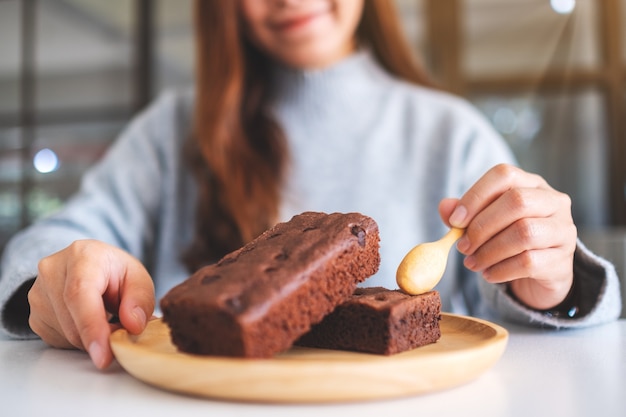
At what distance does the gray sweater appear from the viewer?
1301 mm

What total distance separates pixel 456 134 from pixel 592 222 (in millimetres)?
1803

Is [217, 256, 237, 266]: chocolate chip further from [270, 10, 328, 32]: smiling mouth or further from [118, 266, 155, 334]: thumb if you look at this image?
[270, 10, 328, 32]: smiling mouth

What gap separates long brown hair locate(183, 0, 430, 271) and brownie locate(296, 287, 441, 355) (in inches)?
24.9

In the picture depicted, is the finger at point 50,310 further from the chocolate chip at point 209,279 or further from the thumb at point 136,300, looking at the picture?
the chocolate chip at point 209,279

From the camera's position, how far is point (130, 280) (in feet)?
2.29

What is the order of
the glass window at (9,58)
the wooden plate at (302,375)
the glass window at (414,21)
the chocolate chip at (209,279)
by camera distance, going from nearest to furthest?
the wooden plate at (302,375) → the chocolate chip at (209,279) → the glass window at (414,21) → the glass window at (9,58)

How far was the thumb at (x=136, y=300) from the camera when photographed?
63 centimetres

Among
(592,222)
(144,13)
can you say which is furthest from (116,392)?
(144,13)

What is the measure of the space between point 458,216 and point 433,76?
2326mm

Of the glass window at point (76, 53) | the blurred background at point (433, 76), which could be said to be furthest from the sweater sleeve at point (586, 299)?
the glass window at point (76, 53)

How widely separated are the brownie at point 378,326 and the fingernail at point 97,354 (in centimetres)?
20

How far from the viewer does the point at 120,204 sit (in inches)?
53.6

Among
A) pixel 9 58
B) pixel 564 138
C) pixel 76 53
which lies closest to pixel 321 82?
pixel 564 138

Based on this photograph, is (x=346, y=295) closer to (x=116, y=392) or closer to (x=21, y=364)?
(x=116, y=392)
